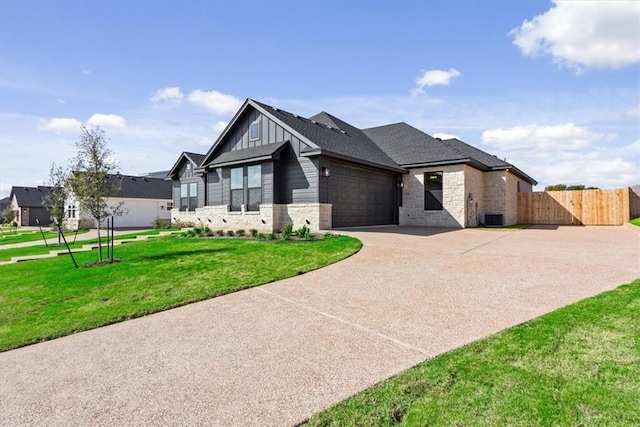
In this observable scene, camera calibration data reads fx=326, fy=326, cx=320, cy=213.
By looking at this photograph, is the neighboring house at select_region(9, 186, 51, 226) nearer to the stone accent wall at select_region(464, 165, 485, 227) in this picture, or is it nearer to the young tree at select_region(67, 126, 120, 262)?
the young tree at select_region(67, 126, 120, 262)

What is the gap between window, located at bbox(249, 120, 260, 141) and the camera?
17422 millimetres

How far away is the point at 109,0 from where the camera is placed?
32.7 feet

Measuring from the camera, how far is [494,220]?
19047 millimetres

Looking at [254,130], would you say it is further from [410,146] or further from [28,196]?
[28,196]

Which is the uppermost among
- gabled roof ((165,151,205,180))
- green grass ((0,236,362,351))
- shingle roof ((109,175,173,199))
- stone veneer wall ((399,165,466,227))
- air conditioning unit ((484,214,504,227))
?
gabled roof ((165,151,205,180))

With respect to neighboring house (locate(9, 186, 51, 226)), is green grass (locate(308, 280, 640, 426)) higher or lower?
lower

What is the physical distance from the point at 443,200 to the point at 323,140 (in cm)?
754

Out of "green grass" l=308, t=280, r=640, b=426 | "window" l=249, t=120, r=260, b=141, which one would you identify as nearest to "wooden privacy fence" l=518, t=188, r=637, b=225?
"window" l=249, t=120, r=260, b=141

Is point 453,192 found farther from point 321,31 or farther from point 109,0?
point 109,0

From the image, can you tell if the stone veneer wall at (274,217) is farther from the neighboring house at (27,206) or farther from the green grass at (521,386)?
the neighboring house at (27,206)

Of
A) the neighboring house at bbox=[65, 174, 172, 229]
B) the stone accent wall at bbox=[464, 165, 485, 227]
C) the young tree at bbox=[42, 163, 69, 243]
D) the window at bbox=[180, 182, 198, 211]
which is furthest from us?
the neighboring house at bbox=[65, 174, 172, 229]

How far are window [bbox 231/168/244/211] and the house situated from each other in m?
0.05

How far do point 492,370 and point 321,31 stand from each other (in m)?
12.6

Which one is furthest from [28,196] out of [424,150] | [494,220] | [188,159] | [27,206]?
[494,220]
